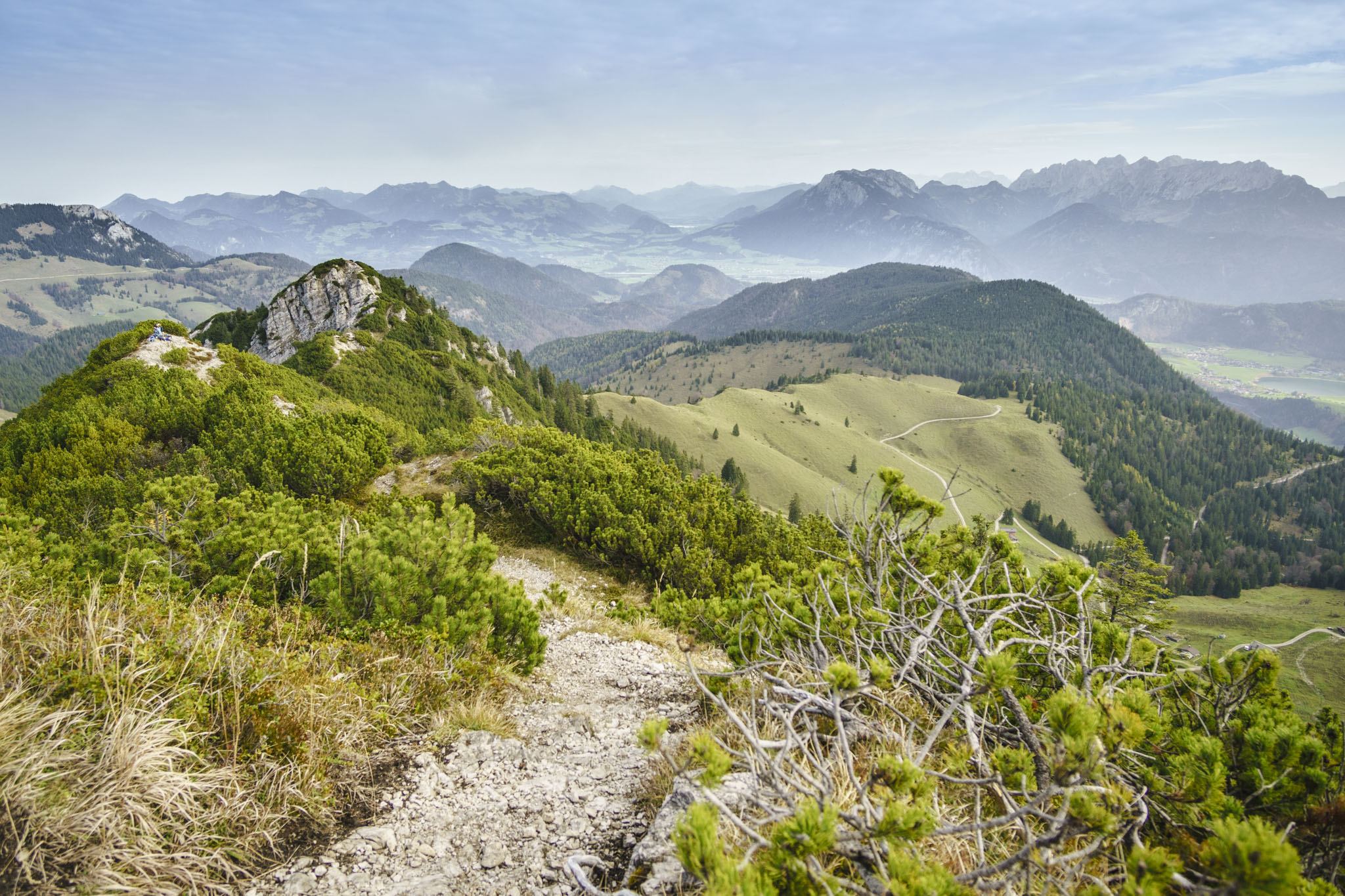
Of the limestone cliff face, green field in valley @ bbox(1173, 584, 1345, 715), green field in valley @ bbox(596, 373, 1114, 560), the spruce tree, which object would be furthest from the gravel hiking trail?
green field in valley @ bbox(596, 373, 1114, 560)

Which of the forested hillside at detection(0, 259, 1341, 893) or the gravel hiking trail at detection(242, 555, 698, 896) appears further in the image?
the gravel hiking trail at detection(242, 555, 698, 896)

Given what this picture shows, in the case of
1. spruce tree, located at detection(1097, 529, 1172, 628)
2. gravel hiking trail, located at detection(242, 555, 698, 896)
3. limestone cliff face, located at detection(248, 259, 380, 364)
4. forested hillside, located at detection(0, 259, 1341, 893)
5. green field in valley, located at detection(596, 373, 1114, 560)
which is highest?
limestone cliff face, located at detection(248, 259, 380, 364)

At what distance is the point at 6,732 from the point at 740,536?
1668cm

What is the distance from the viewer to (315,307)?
69.9m

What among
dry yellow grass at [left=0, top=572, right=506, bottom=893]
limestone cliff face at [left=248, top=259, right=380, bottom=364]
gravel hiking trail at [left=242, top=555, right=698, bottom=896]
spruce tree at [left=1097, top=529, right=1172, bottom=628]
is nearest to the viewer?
dry yellow grass at [left=0, top=572, right=506, bottom=893]

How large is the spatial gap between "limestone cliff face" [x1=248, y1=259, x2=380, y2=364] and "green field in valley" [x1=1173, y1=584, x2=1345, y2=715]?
311 ft

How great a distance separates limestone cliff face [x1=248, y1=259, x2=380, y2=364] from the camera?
220 feet

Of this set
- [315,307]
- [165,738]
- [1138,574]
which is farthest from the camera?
[315,307]

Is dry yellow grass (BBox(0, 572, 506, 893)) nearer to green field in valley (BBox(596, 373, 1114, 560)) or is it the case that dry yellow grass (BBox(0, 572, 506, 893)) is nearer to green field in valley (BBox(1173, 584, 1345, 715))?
green field in valley (BBox(1173, 584, 1345, 715))

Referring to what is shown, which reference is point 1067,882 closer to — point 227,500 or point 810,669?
point 810,669

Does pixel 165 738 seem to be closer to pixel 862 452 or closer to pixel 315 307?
pixel 315 307

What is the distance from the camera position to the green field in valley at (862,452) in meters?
136

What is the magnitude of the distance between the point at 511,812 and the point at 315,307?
78.5 meters

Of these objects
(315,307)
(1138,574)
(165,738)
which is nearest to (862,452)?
(1138,574)
